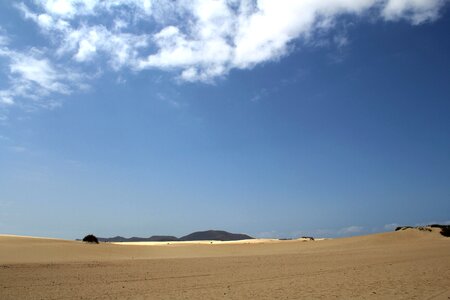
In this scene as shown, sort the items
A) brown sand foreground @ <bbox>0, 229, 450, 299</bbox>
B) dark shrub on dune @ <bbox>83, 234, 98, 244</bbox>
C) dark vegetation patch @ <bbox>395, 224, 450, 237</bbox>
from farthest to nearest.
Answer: dark vegetation patch @ <bbox>395, 224, 450, 237</bbox> → dark shrub on dune @ <bbox>83, 234, 98, 244</bbox> → brown sand foreground @ <bbox>0, 229, 450, 299</bbox>

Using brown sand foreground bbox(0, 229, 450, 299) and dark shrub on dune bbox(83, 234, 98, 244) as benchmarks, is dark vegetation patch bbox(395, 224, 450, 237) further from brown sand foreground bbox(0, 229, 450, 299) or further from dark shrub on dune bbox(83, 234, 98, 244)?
dark shrub on dune bbox(83, 234, 98, 244)

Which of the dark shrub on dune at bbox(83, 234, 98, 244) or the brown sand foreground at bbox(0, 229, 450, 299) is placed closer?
the brown sand foreground at bbox(0, 229, 450, 299)

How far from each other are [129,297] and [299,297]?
5371mm

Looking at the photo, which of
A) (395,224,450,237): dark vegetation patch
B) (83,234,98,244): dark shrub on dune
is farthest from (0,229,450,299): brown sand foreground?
(395,224,450,237): dark vegetation patch

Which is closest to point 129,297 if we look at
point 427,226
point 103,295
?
point 103,295

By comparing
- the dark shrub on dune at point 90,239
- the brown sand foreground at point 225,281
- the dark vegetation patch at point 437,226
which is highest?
the dark vegetation patch at point 437,226

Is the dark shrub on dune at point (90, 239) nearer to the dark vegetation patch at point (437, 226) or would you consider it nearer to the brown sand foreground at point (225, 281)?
the brown sand foreground at point (225, 281)

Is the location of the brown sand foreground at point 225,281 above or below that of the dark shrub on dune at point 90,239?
below

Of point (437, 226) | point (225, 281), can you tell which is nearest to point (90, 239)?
point (225, 281)

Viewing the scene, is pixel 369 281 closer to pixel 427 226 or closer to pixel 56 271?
pixel 56 271

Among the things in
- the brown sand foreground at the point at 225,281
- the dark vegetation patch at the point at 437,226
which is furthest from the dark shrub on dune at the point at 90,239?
the dark vegetation patch at the point at 437,226

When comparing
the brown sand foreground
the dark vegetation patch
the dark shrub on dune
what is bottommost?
the brown sand foreground

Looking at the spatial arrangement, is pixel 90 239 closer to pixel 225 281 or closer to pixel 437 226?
pixel 225 281

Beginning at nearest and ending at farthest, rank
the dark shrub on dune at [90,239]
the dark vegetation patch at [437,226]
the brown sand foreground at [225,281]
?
the brown sand foreground at [225,281] < the dark shrub on dune at [90,239] < the dark vegetation patch at [437,226]
